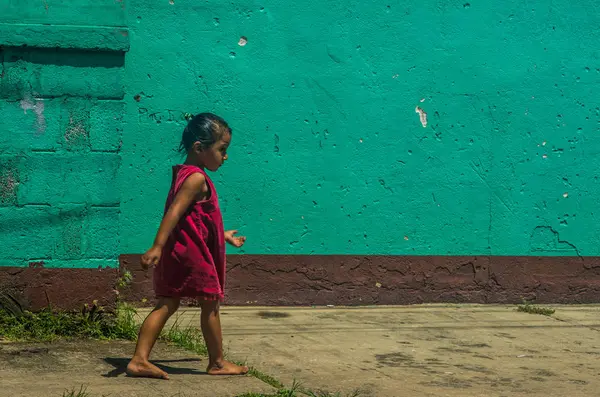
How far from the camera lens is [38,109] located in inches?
238

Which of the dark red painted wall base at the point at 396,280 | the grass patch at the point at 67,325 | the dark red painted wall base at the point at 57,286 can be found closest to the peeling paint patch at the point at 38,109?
the dark red painted wall base at the point at 57,286

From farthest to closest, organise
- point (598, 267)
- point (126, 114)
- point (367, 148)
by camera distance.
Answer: point (598, 267), point (367, 148), point (126, 114)

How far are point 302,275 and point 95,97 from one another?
2.45 metres

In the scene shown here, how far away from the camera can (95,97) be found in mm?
6109

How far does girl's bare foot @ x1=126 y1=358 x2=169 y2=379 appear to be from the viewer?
16.5 ft

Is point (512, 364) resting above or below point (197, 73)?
below

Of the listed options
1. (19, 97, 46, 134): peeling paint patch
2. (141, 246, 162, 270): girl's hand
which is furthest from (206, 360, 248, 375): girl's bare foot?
(19, 97, 46, 134): peeling paint patch

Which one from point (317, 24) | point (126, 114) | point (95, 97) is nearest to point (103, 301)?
point (95, 97)

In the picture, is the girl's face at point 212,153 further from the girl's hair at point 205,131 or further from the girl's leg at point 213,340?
the girl's leg at point 213,340

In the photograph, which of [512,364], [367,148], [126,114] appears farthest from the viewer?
[367,148]

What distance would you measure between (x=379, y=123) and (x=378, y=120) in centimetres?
3

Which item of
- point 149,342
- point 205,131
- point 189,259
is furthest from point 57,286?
point 205,131

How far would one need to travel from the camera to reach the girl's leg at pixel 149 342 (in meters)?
5.04

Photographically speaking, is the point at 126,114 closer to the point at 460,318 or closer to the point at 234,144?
the point at 234,144
